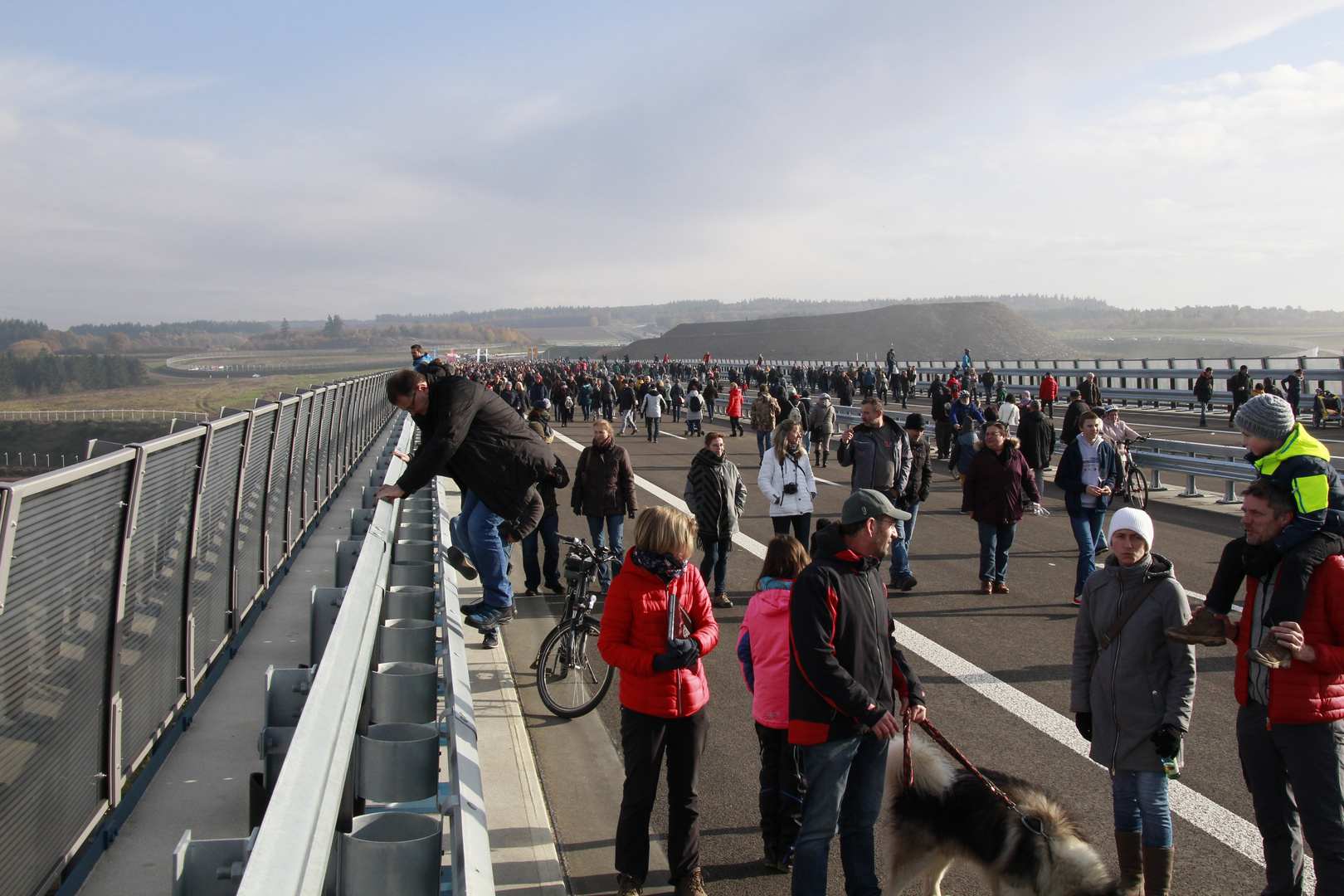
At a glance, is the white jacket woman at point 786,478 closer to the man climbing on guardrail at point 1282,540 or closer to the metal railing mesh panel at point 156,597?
the man climbing on guardrail at point 1282,540

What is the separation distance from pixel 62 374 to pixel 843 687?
3240cm

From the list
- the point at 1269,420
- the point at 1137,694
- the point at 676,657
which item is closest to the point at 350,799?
the point at 676,657

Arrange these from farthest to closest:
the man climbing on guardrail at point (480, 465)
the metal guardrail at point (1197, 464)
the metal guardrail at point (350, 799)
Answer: the metal guardrail at point (1197, 464)
the man climbing on guardrail at point (480, 465)
the metal guardrail at point (350, 799)

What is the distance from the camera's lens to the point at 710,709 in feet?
22.9

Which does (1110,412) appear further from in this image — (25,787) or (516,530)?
(25,787)

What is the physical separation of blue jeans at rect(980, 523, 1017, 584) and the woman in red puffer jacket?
6404 millimetres

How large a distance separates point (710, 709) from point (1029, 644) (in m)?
3.19

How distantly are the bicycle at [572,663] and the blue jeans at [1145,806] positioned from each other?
3566 mm

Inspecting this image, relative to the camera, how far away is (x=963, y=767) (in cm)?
429

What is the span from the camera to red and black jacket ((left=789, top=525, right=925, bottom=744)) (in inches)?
156

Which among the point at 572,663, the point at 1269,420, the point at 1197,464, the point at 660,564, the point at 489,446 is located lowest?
the point at 572,663

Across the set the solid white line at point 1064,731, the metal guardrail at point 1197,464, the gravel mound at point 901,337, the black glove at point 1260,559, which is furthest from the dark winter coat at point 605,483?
the gravel mound at point 901,337

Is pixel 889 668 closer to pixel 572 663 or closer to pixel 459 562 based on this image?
pixel 459 562

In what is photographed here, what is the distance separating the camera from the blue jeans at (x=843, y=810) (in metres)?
4.05
